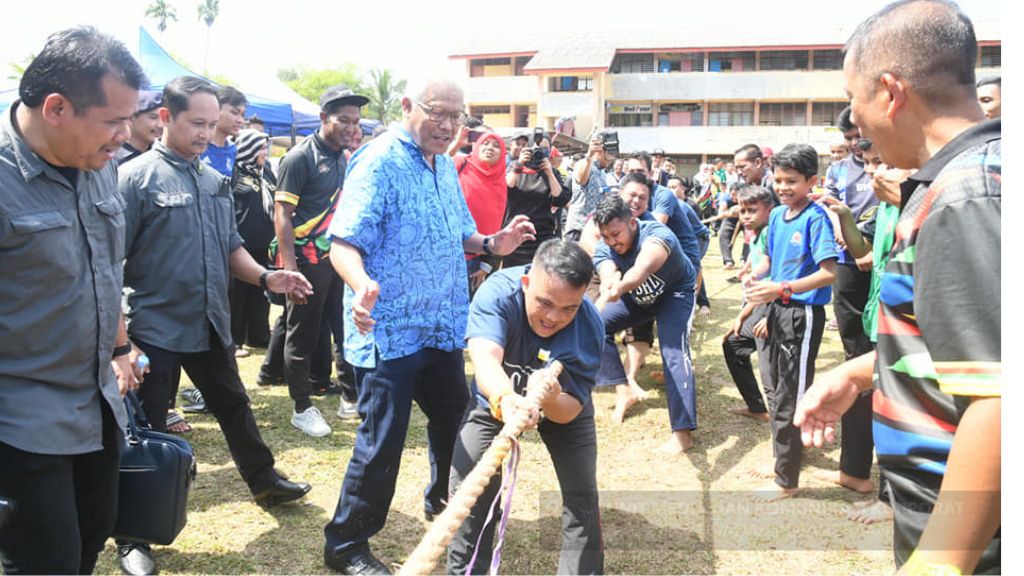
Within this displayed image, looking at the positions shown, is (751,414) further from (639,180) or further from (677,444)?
(639,180)

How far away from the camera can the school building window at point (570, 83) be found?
132ft

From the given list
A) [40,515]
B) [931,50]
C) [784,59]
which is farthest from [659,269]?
[784,59]

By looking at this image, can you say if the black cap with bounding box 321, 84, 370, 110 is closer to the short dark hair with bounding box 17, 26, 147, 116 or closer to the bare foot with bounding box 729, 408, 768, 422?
the short dark hair with bounding box 17, 26, 147, 116

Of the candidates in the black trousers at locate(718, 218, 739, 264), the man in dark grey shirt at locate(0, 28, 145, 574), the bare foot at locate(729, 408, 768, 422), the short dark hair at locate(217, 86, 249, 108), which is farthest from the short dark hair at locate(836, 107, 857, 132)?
the black trousers at locate(718, 218, 739, 264)

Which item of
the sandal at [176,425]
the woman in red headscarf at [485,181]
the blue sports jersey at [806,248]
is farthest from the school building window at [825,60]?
the sandal at [176,425]

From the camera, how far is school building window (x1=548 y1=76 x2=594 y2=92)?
132 feet

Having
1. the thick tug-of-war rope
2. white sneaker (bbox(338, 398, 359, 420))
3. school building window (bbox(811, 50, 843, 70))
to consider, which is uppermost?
school building window (bbox(811, 50, 843, 70))

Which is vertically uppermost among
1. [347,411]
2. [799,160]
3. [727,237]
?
[799,160]

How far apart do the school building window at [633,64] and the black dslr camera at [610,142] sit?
33.8 metres

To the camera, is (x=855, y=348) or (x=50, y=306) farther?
(x=855, y=348)

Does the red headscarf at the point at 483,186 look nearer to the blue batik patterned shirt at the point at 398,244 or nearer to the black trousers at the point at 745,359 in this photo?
the black trousers at the point at 745,359

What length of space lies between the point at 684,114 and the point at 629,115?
2958mm

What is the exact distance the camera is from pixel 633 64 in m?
41.1

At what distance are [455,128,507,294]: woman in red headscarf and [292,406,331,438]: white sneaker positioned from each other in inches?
65.8
